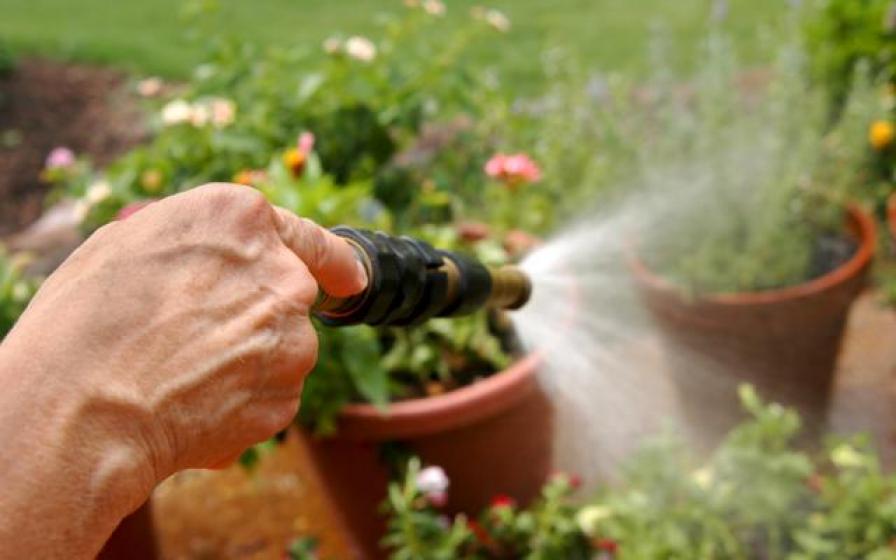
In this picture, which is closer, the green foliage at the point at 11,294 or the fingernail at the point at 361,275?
the fingernail at the point at 361,275

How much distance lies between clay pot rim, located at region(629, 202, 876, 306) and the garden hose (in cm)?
141

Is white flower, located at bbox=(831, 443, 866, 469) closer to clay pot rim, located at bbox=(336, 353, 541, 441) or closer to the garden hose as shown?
clay pot rim, located at bbox=(336, 353, 541, 441)

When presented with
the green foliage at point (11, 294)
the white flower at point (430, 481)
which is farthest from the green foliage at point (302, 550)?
the green foliage at point (11, 294)

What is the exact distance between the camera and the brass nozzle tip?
41.0 inches

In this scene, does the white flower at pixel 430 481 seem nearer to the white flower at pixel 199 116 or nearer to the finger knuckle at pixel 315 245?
the finger knuckle at pixel 315 245

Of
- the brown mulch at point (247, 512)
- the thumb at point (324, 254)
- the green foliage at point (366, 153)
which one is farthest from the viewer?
the brown mulch at point (247, 512)

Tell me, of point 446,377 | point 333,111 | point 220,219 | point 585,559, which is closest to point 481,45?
point 333,111

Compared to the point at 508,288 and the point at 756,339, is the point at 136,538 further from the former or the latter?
the point at 756,339

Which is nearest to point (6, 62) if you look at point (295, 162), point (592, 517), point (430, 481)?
point (295, 162)

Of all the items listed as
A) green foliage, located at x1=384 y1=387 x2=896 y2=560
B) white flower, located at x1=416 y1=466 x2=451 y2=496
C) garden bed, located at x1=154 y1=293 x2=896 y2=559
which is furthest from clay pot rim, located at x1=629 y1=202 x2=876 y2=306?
white flower, located at x1=416 y1=466 x2=451 y2=496

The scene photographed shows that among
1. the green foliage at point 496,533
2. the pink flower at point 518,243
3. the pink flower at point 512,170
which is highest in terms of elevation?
the pink flower at point 512,170

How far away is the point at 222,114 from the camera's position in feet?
8.02

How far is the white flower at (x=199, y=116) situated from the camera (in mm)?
2475

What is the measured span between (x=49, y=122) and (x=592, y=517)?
4395mm
